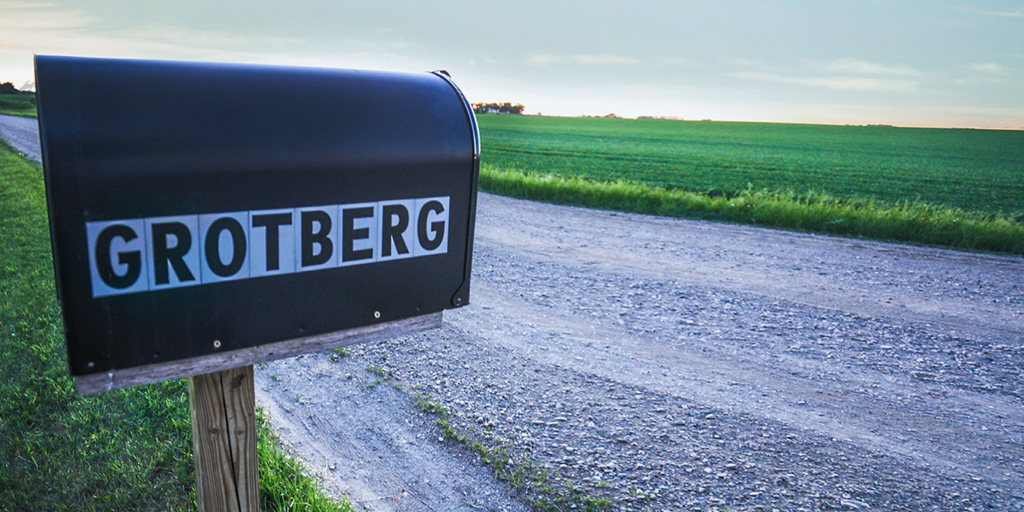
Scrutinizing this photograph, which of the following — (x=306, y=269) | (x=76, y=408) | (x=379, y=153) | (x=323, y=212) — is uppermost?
(x=379, y=153)

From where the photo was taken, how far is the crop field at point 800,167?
617 inches

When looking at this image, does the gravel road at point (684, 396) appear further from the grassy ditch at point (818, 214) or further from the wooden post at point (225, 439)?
the grassy ditch at point (818, 214)

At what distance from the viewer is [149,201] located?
3.65ft

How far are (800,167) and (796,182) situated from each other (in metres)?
5.61

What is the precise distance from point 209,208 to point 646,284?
506 centimetres

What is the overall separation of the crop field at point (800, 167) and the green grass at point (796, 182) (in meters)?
0.06

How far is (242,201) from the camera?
122cm

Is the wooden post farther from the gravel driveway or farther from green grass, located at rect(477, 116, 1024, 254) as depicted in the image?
green grass, located at rect(477, 116, 1024, 254)

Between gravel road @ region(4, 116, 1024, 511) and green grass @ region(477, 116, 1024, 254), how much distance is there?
2.56 m

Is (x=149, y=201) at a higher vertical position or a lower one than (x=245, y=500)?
higher

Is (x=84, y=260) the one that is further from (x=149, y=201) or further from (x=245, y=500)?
(x=245, y=500)

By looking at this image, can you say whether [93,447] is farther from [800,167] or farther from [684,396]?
[800,167]

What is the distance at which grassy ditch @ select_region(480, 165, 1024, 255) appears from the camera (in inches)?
318

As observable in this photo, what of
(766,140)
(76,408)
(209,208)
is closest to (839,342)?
(209,208)
